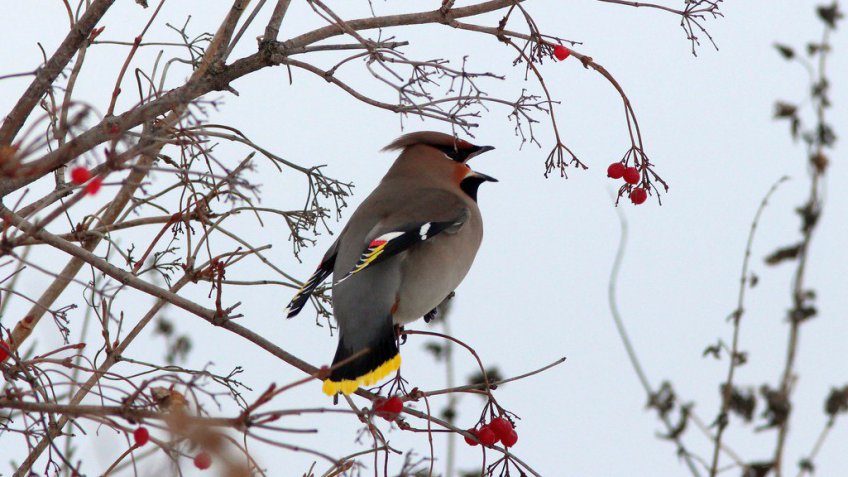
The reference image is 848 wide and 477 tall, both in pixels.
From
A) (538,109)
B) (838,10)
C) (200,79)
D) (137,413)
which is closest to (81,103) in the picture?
(137,413)

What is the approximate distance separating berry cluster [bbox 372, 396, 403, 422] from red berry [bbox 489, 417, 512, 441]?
43cm

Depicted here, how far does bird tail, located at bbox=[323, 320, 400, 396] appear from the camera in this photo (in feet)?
10.0

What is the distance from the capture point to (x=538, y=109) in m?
2.69

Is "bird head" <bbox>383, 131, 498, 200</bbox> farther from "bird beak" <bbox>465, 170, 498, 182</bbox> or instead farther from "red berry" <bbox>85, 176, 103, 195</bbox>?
"red berry" <bbox>85, 176, 103, 195</bbox>

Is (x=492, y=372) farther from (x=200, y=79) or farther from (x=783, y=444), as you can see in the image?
(x=200, y=79)

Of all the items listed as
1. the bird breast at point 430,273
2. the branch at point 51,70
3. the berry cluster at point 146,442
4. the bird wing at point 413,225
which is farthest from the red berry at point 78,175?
the bird breast at point 430,273

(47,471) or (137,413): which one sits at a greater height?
(47,471)

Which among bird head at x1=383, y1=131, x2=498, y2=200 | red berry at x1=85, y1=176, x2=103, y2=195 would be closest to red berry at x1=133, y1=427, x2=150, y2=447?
red berry at x1=85, y1=176, x2=103, y2=195

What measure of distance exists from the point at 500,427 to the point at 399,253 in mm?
1063

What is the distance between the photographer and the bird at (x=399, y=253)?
10.9 feet

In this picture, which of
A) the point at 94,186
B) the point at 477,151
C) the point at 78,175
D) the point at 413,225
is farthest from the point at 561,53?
the point at 477,151

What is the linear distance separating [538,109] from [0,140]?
3.92ft

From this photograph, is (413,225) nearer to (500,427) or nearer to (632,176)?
(632,176)

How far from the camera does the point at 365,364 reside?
319 cm
